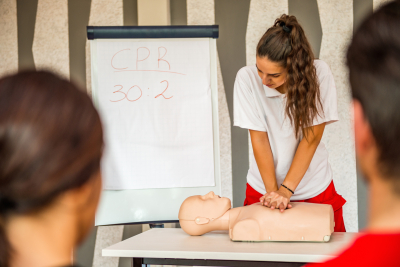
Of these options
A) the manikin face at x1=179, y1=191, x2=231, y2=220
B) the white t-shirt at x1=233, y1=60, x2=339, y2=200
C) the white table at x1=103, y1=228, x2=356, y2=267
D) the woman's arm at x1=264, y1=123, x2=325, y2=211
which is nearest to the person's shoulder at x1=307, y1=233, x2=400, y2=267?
the white table at x1=103, y1=228, x2=356, y2=267

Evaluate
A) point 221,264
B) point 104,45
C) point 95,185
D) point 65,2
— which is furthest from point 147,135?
point 95,185

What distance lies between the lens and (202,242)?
4.57ft

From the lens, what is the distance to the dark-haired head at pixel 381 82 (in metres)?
0.40

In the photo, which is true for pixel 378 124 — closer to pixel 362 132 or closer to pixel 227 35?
pixel 362 132

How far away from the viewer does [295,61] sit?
1.54 meters

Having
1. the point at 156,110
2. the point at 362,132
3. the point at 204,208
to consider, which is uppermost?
the point at 156,110

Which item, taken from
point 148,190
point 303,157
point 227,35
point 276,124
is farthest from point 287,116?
point 227,35

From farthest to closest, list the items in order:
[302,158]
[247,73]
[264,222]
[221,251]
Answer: [247,73], [302,158], [264,222], [221,251]

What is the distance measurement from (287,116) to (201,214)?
2.07 ft

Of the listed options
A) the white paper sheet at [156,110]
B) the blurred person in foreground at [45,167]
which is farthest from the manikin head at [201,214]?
the blurred person in foreground at [45,167]

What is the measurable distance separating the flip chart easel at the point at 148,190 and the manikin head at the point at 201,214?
1.69 ft

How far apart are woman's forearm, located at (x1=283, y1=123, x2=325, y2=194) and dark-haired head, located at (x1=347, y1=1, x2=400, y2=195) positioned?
123cm

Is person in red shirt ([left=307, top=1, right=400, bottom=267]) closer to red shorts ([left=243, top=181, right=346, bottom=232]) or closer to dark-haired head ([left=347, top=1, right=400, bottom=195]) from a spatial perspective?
dark-haired head ([left=347, top=1, right=400, bottom=195])

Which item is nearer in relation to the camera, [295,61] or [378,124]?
[378,124]
